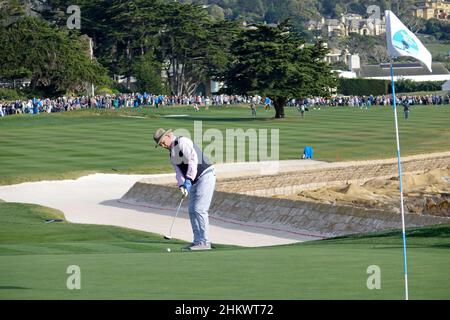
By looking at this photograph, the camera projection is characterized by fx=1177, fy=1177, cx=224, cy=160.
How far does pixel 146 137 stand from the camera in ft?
214

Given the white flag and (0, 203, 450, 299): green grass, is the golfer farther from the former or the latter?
the white flag

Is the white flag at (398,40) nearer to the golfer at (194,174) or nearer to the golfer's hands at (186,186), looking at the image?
the golfer at (194,174)

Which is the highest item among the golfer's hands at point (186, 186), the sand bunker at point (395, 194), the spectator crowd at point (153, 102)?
the golfer's hands at point (186, 186)

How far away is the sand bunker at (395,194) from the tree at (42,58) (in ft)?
219

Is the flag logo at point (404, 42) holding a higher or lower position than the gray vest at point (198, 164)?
higher

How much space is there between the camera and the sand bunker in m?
35.1

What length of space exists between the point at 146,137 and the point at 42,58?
4517cm

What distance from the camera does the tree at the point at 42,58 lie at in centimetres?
10775

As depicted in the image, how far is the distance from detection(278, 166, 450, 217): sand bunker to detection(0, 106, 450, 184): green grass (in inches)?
296

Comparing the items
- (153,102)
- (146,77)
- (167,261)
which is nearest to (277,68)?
(153,102)

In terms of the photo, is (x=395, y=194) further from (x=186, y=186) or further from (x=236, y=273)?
(x=236, y=273)

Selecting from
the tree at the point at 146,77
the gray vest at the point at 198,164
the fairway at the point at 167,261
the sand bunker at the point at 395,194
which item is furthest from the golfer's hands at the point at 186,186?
the tree at the point at 146,77
